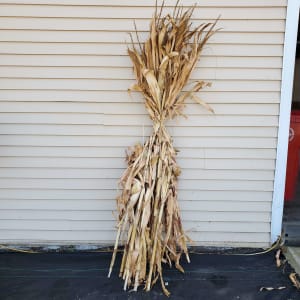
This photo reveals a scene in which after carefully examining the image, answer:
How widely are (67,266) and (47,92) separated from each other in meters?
1.25

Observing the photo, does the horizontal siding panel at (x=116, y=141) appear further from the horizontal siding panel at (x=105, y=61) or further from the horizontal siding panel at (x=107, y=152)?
the horizontal siding panel at (x=105, y=61)

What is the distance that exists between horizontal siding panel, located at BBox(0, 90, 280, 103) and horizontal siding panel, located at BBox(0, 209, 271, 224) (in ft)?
2.77

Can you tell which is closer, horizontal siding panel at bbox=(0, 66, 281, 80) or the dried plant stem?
the dried plant stem

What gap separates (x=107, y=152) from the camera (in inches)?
103

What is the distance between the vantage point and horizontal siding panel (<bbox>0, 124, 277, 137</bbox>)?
2578mm

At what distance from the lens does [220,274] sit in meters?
2.42

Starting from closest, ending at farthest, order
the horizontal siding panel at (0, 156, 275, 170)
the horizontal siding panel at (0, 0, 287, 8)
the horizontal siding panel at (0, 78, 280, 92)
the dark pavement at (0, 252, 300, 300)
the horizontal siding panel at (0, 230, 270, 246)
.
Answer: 1. the dark pavement at (0, 252, 300, 300)
2. the horizontal siding panel at (0, 0, 287, 8)
3. the horizontal siding panel at (0, 78, 280, 92)
4. the horizontal siding panel at (0, 156, 275, 170)
5. the horizontal siding panel at (0, 230, 270, 246)

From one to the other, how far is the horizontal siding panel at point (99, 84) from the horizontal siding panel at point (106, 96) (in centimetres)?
3

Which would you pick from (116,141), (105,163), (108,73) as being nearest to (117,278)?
(105,163)

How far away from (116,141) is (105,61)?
22.5 inches

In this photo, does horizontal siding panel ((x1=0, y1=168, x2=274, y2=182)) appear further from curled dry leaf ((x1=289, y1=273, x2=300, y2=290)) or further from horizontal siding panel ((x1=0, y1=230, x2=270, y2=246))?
curled dry leaf ((x1=289, y1=273, x2=300, y2=290))

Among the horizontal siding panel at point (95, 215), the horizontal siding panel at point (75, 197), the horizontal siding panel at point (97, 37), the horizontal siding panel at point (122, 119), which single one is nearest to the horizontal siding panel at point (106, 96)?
the horizontal siding panel at point (122, 119)

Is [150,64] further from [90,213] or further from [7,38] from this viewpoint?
[90,213]

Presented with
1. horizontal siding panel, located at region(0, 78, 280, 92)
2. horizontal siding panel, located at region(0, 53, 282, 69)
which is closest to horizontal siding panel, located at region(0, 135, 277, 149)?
horizontal siding panel, located at region(0, 78, 280, 92)
